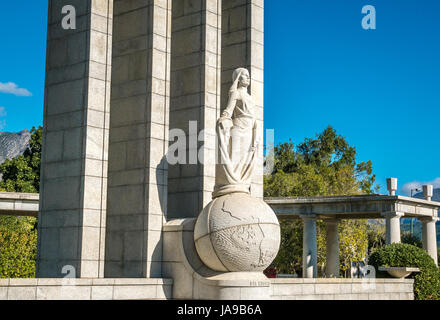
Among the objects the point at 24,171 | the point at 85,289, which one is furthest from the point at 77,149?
the point at 24,171

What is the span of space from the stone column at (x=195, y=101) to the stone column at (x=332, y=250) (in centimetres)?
2150

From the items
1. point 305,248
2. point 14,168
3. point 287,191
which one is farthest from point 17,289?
point 14,168

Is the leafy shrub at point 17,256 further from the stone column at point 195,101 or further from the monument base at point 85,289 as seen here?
the monument base at point 85,289

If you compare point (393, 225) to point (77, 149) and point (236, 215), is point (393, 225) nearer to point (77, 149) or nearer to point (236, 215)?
Answer: point (236, 215)

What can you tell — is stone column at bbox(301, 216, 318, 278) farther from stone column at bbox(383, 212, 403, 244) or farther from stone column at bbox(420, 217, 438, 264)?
stone column at bbox(420, 217, 438, 264)

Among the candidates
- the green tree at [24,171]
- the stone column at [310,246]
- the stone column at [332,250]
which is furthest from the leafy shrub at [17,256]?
the stone column at [332,250]

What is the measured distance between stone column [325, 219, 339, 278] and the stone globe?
2383cm

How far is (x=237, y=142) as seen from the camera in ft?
55.0

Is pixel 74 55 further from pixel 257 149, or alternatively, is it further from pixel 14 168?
pixel 14 168

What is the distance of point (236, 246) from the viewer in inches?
595

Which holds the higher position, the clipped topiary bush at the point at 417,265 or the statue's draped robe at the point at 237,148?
the statue's draped robe at the point at 237,148

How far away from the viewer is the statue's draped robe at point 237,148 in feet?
53.7

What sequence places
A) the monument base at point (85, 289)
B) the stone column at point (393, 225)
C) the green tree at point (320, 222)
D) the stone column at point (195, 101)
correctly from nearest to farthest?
the monument base at point (85, 289)
the stone column at point (195, 101)
the stone column at point (393, 225)
the green tree at point (320, 222)

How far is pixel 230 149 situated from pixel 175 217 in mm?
3632
